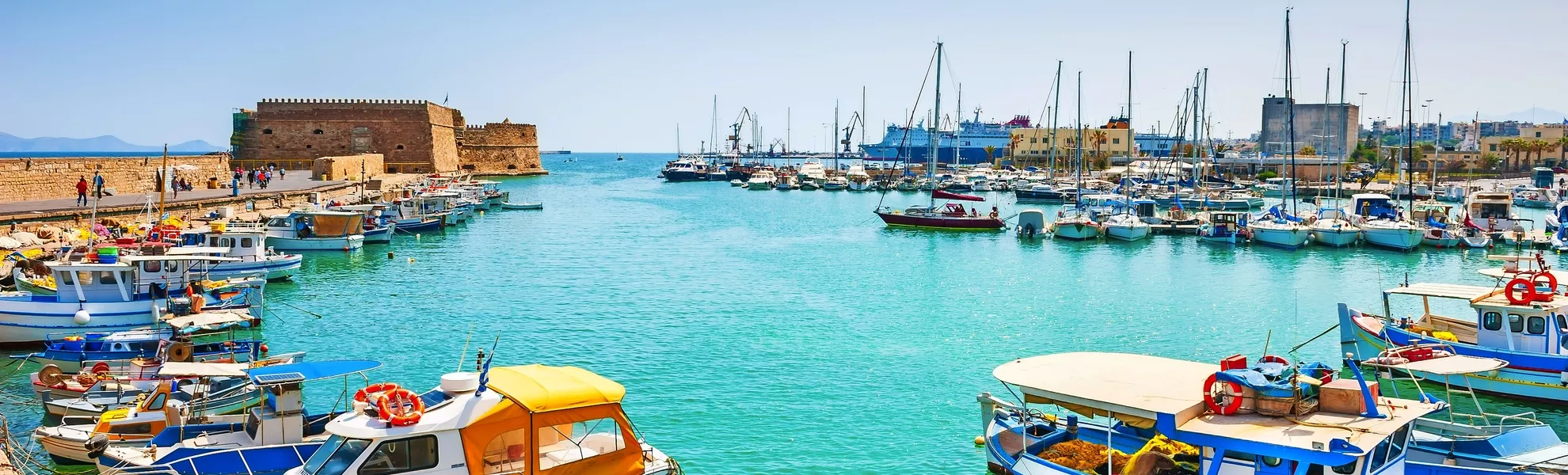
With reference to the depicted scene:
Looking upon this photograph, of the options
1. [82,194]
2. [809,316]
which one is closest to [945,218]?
[809,316]

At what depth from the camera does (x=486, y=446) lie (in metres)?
11.5

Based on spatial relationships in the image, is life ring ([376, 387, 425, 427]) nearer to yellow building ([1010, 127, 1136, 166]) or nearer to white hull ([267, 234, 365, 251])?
white hull ([267, 234, 365, 251])

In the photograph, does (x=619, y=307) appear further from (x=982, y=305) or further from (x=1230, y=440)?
(x=1230, y=440)

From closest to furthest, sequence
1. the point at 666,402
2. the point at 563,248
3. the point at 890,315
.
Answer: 1. the point at 666,402
2. the point at 890,315
3. the point at 563,248

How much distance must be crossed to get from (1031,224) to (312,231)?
103 ft

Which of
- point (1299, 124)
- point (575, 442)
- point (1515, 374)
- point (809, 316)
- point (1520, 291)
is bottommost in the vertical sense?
point (809, 316)

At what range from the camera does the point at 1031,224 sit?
5319 cm

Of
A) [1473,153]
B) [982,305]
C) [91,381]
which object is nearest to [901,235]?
[982,305]

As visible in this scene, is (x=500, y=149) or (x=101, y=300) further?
(x=500, y=149)

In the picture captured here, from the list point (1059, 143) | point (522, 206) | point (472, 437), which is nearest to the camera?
point (472, 437)

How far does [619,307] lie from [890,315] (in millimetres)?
7336

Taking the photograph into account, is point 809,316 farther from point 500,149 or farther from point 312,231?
point 500,149

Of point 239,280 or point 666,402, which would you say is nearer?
point 666,402

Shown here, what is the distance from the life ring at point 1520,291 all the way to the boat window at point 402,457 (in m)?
17.0
